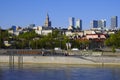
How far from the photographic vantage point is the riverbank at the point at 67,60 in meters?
73.6

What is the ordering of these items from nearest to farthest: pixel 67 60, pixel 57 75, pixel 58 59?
pixel 57 75
pixel 67 60
pixel 58 59

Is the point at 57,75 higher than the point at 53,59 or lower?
lower

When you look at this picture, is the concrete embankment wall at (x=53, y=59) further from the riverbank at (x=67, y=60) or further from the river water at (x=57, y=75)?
the river water at (x=57, y=75)

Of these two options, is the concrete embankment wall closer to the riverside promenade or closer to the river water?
the riverside promenade

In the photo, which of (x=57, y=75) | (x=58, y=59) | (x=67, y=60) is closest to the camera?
(x=57, y=75)

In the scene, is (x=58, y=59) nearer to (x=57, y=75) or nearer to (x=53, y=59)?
(x=53, y=59)

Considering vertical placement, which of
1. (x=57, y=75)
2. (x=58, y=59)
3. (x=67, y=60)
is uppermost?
(x=58, y=59)

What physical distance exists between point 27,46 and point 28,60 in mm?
51631

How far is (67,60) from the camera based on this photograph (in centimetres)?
7356

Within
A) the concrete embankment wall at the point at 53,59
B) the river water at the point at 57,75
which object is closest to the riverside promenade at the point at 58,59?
the concrete embankment wall at the point at 53,59

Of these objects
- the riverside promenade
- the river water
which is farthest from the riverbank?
the river water

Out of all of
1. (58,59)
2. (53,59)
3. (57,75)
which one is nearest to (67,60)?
(58,59)

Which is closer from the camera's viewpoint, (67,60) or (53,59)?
(67,60)

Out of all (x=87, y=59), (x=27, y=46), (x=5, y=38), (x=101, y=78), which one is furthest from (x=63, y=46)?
(x=101, y=78)
